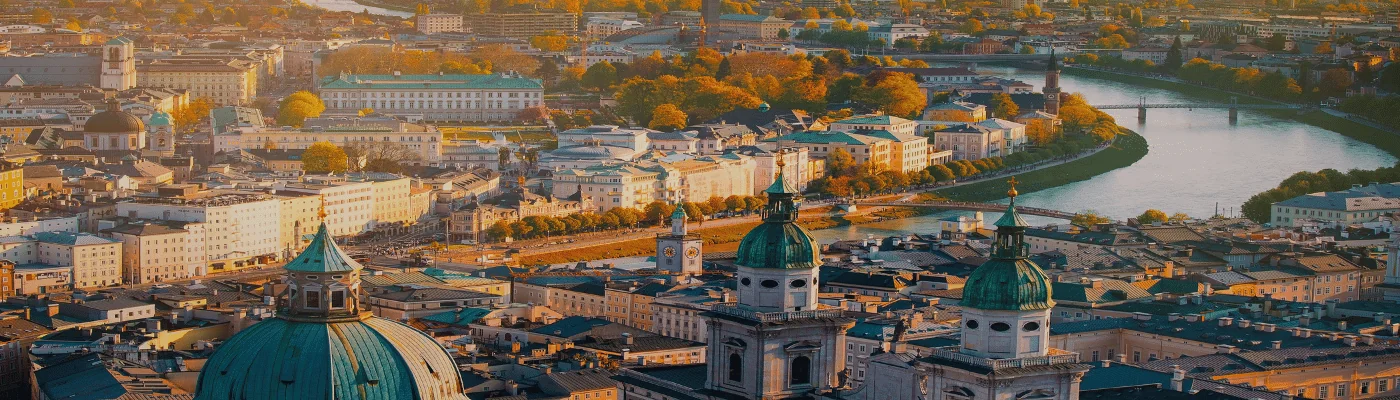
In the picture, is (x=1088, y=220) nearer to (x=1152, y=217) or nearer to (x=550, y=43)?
(x=1152, y=217)

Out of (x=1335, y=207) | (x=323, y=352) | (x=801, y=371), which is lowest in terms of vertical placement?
(x=1335, y=207)

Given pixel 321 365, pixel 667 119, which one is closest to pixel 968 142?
pixel 667 119

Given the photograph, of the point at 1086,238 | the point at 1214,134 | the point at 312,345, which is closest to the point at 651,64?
the point at 1214,134

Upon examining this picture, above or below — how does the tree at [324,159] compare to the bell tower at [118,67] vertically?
below

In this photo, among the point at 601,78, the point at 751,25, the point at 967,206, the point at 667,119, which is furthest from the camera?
the point at 751,25

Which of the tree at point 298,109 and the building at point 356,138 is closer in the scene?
the building at point 356,138

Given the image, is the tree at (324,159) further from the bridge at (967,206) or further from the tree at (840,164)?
the tree at (840,164)

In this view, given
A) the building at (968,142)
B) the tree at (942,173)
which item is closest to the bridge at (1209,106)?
the building at (968,142)
